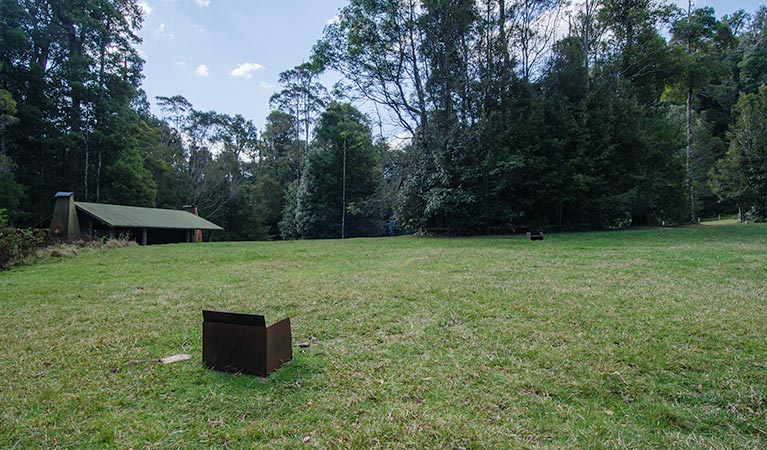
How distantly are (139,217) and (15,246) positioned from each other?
1258cm

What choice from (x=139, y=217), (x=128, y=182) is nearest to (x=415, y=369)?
(x=139, y=217)

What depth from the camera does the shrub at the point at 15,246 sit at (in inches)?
320

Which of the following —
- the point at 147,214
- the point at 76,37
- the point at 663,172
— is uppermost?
the point at 76,37

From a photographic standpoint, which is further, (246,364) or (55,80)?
(55,80)

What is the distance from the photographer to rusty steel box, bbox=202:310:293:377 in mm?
2389

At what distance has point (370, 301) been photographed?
171 inches

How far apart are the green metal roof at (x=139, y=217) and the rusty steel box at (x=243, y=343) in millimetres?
19163

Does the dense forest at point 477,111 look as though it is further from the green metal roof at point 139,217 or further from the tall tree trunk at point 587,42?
the green metal roof at point 139,217

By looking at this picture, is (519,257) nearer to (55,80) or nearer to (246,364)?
(246,364)

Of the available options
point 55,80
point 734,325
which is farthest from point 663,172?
point 55,80

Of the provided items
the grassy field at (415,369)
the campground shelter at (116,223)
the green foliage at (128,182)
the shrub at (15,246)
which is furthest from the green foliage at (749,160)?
the green foliage at (128,182)

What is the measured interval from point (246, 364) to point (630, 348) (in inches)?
112

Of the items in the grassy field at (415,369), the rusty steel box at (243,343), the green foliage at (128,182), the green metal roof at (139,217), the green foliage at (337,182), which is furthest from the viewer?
the green foliage at (337,182)

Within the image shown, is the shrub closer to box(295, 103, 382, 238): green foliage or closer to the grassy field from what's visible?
the grassy field
